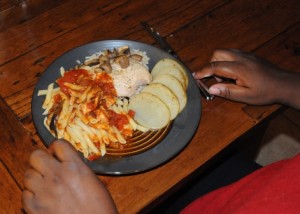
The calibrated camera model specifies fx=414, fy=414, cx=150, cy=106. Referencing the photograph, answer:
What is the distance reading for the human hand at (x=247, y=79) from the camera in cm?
138

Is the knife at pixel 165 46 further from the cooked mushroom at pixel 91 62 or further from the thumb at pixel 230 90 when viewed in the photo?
the cooked mushroom at pixel 91 62

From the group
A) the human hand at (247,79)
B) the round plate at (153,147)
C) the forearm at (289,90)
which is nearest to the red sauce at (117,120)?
the round plate at (153,147)

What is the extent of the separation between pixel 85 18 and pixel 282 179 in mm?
975

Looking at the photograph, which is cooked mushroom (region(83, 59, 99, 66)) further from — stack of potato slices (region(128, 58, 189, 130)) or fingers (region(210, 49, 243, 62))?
fingers (region(210, 49, 243, 62))

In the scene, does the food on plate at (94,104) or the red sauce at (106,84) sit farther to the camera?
the red sauce at (106,84)

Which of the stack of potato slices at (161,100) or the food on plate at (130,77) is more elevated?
the food on plate at (130,77)

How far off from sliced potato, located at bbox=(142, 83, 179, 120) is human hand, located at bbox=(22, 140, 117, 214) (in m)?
0.35

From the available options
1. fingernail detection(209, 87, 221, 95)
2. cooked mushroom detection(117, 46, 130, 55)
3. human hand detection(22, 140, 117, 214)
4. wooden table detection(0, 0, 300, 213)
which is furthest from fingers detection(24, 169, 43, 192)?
fingernail detection(209, 87, 221, 95)

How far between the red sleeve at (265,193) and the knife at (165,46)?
37 centimetres

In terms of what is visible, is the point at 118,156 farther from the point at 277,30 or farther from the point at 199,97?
the point at 277,30

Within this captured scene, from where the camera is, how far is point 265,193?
1006mm

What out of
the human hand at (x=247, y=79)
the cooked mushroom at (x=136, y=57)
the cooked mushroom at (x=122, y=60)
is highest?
the cooked mushroom at (x=122, y=60)

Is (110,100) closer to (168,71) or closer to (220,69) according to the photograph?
(168,71)

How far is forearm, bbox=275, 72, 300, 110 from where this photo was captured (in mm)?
1376
